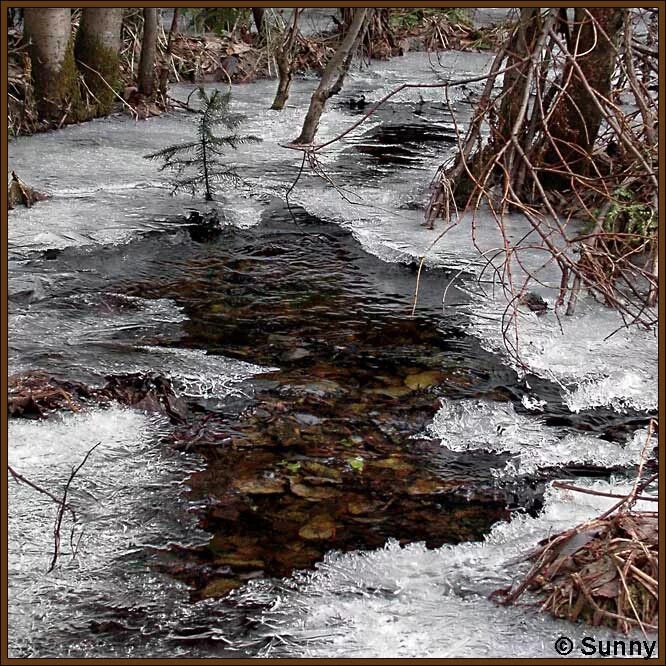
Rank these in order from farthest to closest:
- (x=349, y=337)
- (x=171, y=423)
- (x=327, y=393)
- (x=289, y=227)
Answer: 1. (x=289, y=227)
2. (x=349, y=337)
3. (x=327, y=393)
4. (x=171, y=423)

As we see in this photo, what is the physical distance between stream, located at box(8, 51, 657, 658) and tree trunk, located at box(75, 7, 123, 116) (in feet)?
6.71

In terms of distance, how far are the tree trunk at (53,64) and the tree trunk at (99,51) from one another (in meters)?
0.30

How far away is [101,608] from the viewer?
2.54 metres

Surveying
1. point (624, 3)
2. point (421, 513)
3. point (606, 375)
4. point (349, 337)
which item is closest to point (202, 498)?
point (421, 513)

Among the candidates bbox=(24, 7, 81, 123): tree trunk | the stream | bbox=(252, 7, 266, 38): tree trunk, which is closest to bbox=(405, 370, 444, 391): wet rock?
the stream

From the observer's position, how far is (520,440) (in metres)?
3.51

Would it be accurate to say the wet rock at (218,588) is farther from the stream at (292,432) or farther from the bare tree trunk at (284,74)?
the bare tree trunk at (284,74)

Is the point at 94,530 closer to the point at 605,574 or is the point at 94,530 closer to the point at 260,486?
the point at 260,486

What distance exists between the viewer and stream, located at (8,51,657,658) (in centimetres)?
256

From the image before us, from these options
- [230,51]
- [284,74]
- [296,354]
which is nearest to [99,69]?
[284,74]

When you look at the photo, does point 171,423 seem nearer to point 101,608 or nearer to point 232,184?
point 101,608

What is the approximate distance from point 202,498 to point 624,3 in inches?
83.6
